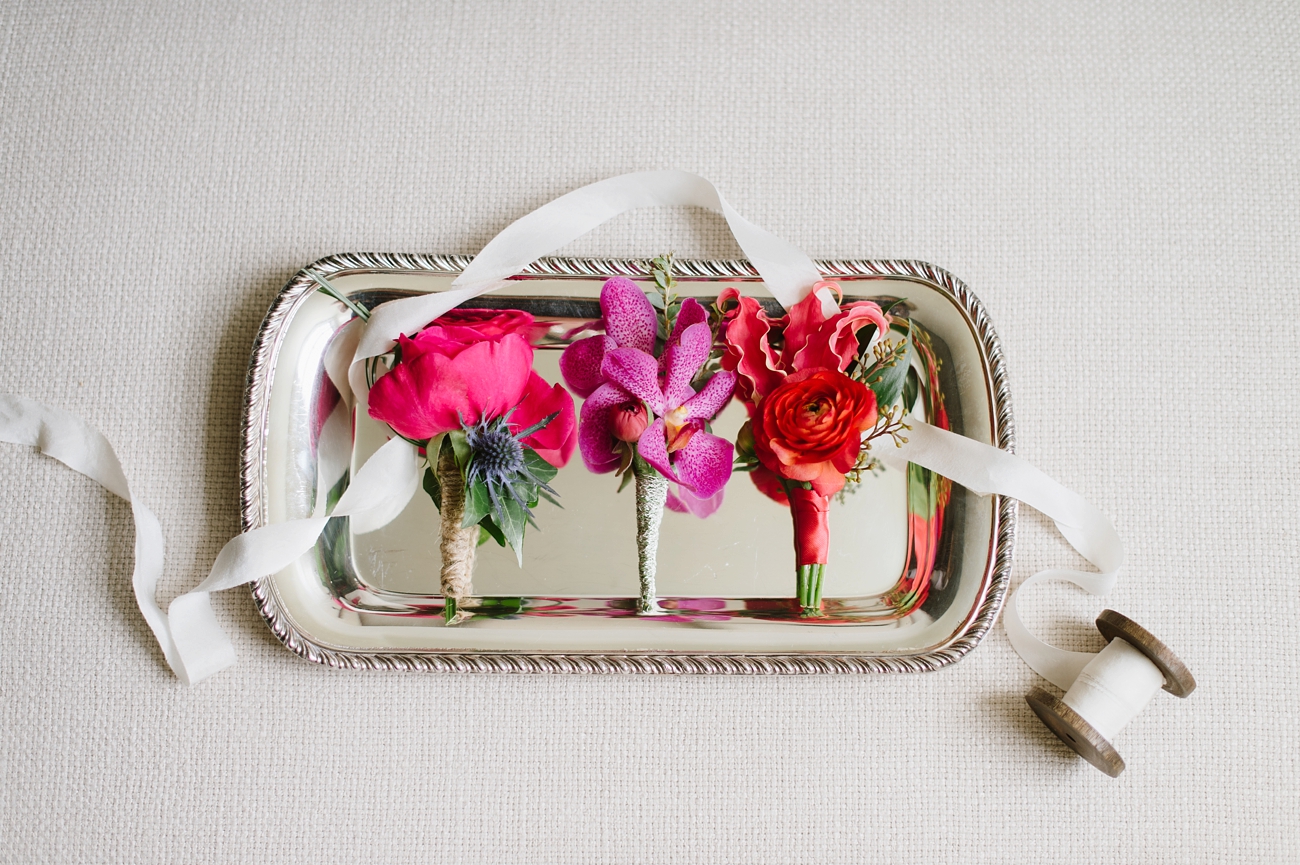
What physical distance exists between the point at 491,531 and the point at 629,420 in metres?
0.16

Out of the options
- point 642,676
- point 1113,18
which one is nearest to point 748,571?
point 642,676

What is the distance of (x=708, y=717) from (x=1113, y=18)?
30.3 inches

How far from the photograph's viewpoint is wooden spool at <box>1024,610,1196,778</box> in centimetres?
58

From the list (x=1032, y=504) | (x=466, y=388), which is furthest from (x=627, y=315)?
(x=1032, y=504)

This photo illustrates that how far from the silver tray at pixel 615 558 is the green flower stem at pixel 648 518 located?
0.02 metres

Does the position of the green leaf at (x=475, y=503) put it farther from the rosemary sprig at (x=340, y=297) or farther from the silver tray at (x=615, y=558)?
the rosemary sprig at (x=340, y=297)

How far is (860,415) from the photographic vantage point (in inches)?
21.5

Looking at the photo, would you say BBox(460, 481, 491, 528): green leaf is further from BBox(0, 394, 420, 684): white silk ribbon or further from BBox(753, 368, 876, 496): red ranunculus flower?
BBox(753, 368, 876, 496): red ranunculus flower

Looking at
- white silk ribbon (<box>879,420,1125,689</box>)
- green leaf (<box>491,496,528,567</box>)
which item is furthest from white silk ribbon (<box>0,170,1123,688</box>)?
green leaf (<box>491,496,528,567</box>)

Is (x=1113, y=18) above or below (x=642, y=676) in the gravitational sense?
above

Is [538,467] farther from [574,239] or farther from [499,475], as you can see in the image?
[574,239]

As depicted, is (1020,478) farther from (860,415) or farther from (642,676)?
(642,676)

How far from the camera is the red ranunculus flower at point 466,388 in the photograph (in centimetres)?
56

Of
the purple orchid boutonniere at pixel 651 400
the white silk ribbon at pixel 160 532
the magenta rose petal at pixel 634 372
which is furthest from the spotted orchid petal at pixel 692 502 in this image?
the white silk ribbon at pixel 160 532
